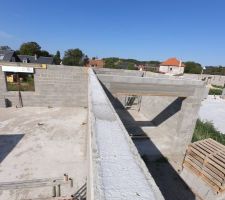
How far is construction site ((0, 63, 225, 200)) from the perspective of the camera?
4.58 feet

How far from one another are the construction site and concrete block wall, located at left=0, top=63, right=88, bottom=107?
2.8 inches

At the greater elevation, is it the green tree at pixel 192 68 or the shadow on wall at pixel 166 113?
the green tree at pixel 192 68

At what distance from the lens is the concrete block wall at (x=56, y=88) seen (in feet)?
42.4

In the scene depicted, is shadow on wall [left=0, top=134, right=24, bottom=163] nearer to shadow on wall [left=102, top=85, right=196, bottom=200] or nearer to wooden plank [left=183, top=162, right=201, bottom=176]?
shadow on wall [left=102, top=85, right=196, bottom=200]

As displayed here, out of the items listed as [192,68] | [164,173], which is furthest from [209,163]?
[192,68]

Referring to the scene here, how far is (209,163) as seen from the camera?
6.26m

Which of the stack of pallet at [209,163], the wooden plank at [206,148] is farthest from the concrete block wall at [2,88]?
the wooden plank at [206,148]

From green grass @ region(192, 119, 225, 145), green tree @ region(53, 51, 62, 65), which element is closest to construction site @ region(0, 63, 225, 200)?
green grass @ region(192, 119, 225, 145)

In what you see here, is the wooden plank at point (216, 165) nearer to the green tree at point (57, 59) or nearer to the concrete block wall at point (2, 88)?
the concrete block wall at point (2, 88)

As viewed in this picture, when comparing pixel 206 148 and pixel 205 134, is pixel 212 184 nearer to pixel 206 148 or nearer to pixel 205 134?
pixel 206 148

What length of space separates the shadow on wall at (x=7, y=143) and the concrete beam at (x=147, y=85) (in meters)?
5.16

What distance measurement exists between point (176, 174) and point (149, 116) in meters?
6.19

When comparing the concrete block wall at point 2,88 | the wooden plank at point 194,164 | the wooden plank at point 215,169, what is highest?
the concrete block wall at point 2,88

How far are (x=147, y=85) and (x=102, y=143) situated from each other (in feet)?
20.6
